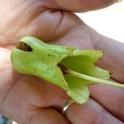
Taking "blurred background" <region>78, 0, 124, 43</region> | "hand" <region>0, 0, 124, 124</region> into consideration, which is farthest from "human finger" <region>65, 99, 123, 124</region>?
"blurred background" <region>78, 0, 124, 43</region>

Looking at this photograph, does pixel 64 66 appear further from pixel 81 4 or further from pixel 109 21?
pixel 109 21

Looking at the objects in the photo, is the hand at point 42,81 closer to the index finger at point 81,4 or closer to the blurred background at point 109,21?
the index finger at point 81,4

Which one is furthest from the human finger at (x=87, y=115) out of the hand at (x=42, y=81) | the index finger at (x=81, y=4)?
the index finger at (x=81, y=4)

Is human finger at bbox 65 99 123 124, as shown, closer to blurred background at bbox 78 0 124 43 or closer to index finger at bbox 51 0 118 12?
index finger at bbox 51 0 118 12

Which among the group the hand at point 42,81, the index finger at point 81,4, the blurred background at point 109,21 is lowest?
the blurred background at point 109,21

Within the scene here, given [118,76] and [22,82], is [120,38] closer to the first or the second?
[118,76]
